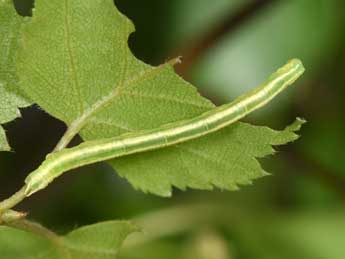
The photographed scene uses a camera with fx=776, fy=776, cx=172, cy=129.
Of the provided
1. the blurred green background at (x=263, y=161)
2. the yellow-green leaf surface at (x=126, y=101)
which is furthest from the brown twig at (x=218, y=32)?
the yellow-green leaf surface at (x=126, y=101)

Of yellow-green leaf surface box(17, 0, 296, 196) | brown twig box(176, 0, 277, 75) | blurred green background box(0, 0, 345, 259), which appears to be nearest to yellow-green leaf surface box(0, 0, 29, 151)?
yellow-green leaf surface box(17, 0, 296, 196)

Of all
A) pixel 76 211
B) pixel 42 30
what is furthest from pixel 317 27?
pixel 42 30

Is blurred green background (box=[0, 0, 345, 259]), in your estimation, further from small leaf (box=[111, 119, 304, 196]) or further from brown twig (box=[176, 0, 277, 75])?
small leaf (box=[111, 119, 304, 196])

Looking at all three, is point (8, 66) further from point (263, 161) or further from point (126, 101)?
point (263, 161)

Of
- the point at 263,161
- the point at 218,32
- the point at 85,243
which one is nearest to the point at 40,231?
the point at 85,243

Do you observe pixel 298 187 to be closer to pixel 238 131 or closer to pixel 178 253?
pixel 178 253
